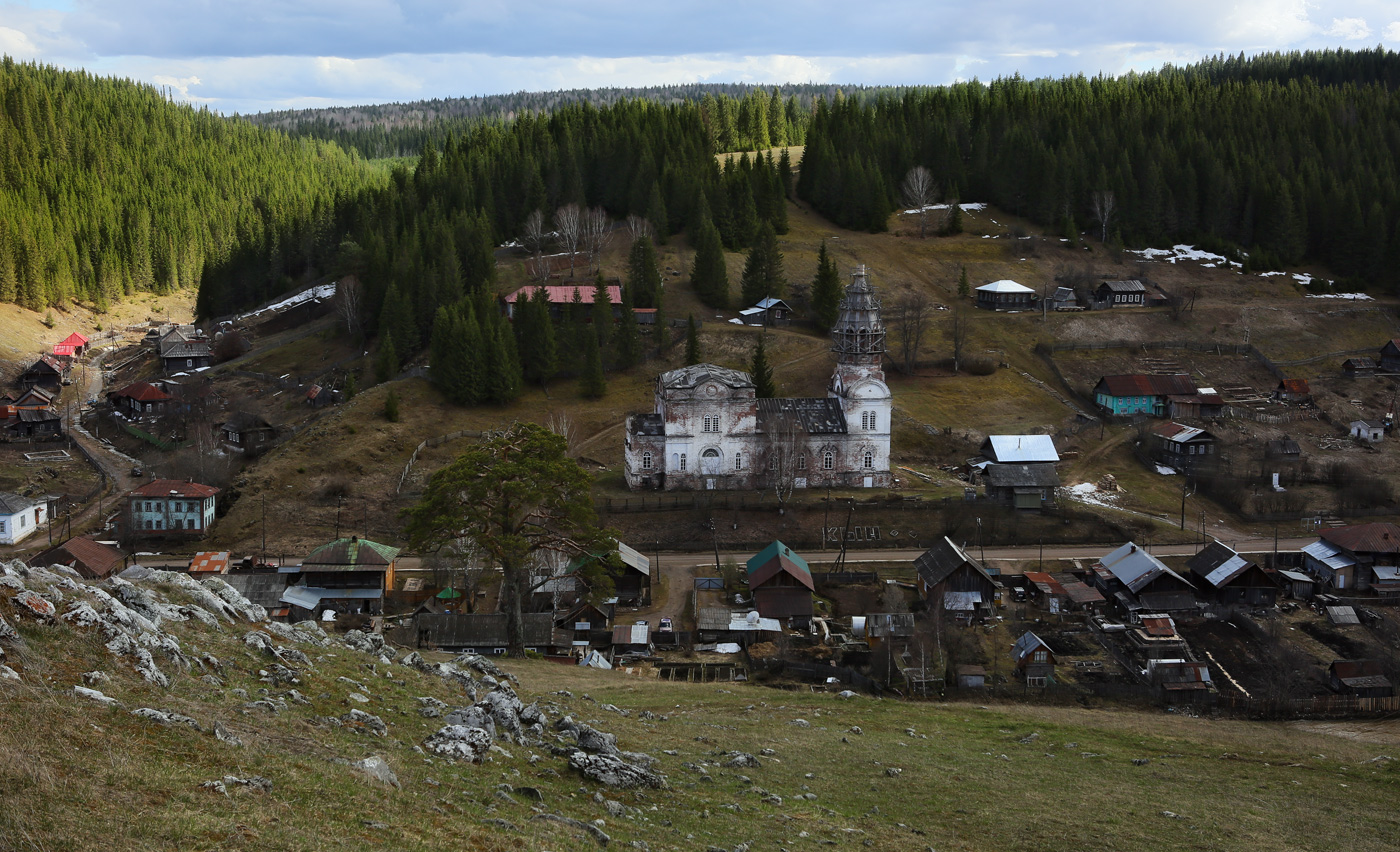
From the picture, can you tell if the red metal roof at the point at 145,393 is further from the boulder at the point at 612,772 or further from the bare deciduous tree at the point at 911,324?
the boulder at the point at 612,772

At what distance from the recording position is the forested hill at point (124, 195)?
125 m

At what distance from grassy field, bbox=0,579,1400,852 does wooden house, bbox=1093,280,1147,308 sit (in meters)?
63.1

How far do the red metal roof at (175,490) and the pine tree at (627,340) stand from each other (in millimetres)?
30557

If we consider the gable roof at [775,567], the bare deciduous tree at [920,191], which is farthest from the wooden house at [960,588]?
the bare deciduous tree at [920,191]

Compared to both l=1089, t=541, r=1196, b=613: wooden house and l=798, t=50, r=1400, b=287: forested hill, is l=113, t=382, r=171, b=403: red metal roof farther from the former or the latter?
l=1089, t=541, r=1196, b=613: wooden house

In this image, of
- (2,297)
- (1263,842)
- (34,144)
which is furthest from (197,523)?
(34,144)

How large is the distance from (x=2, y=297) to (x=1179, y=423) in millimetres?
113321

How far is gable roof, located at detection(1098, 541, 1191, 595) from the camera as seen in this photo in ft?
164

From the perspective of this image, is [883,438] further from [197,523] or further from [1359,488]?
[197,523]

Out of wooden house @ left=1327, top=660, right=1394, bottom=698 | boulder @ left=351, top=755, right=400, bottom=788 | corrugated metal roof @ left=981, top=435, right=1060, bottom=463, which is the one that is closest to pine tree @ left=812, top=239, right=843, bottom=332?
corrugated metal roof @ left=981, top=435, right=1060, bottom=463

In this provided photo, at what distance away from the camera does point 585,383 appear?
258 feet

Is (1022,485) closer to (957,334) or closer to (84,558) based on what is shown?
(957,334)

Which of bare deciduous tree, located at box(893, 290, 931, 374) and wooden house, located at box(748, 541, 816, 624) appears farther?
bare deciduous tree, located at box(893, 290, 931, 374)

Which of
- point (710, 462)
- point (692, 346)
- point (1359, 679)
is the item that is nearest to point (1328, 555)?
point (1359, 679)
